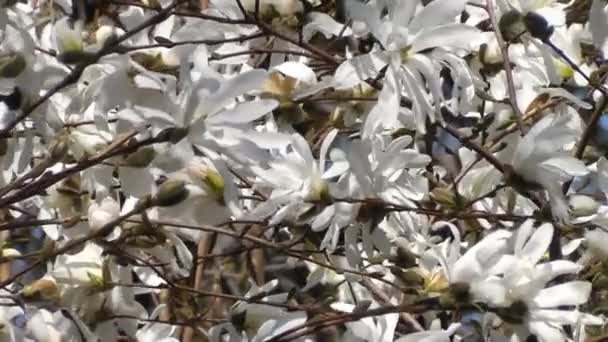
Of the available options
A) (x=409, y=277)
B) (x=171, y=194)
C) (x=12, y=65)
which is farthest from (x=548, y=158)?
(x=12, y=65)

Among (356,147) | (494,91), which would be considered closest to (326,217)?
(356,147)

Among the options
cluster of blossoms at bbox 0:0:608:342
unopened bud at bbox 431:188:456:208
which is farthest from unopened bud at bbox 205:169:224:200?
unopened bud at bbox 431:188:456:208

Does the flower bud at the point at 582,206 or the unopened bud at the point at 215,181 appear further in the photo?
the flower bud at the point at 582,206

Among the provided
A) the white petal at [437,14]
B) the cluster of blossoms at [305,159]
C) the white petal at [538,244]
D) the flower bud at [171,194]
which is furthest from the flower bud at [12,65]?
the white petal at [538,244]

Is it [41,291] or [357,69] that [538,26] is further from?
[41,291]

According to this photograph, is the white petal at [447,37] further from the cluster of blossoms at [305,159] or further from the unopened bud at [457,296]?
the unopened bud at [457,296]

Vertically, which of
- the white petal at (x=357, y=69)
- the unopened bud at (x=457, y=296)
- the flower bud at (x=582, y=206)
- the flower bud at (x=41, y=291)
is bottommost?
the flower bud at (x=41, y=291)

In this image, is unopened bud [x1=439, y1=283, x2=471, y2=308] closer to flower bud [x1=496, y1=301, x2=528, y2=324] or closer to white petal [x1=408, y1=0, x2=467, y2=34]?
flower bud [x1=496, y1=301, x2=528, y2=324]
